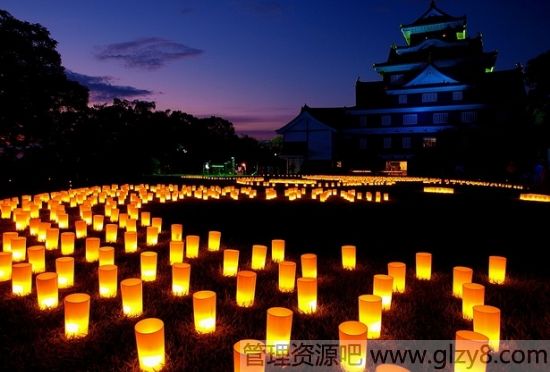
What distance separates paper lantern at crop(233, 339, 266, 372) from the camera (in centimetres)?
217

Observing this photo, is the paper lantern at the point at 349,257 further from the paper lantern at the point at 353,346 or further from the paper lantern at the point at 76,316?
the paper lantern at the point at 76,316

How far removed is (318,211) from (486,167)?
1543 cm

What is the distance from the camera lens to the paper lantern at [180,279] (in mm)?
3705

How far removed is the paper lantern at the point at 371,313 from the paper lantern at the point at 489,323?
62 centimetres

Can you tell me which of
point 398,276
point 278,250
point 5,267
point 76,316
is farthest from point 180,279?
point 398,276

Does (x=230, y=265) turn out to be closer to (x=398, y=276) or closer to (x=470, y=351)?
(x=398, y=276)

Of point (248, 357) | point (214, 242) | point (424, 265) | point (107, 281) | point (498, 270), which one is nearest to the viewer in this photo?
point (248, 357)

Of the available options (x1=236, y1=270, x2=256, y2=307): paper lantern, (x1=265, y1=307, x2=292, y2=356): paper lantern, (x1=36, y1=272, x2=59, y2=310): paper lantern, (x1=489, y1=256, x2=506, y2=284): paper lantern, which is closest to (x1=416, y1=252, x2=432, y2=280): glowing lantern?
(x1=489, y1=256, x2=506, y2=284): paper lantern

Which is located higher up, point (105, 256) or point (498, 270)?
point (105, 256)

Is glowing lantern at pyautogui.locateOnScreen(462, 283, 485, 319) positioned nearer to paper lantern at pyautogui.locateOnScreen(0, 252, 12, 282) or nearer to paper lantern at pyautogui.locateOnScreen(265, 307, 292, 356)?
paper lantern at pyautogui.locateOnScreen(265, 307, 292, 356)

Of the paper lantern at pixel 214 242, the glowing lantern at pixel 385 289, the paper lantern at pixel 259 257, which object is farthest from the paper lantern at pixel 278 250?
the glowing lantern at pixel 385 289

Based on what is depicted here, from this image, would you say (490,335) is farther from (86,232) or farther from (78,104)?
(78,104)

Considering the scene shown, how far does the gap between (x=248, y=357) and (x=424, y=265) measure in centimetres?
266

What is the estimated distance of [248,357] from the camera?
219 centimetres
